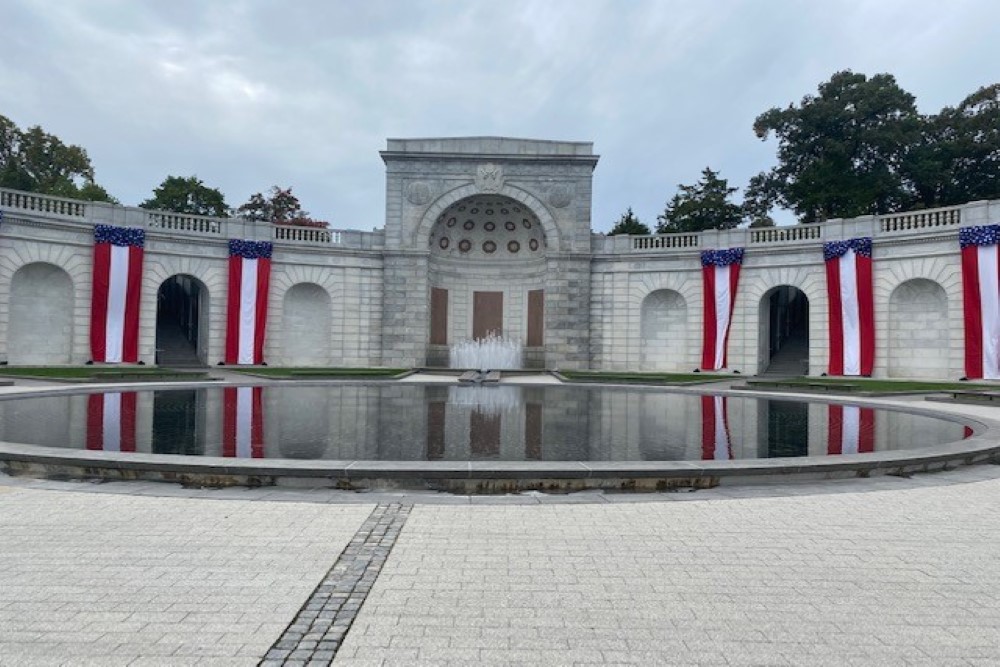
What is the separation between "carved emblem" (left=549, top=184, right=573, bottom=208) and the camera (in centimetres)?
3928

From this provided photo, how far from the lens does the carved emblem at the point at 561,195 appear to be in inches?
1547

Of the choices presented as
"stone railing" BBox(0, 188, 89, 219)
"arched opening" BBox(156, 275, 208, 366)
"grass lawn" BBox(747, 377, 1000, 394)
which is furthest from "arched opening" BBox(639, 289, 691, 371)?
"stone railing" BBox(0, 188, 89, 219)

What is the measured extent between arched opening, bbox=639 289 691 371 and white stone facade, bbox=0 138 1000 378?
91 mm

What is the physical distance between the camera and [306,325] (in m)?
38.9

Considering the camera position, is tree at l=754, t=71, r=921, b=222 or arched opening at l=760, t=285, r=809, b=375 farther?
tree at l=754, t=71, r=921, b=222

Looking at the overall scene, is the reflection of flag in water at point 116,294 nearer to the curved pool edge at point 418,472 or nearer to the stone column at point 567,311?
the stone column at point 567,311

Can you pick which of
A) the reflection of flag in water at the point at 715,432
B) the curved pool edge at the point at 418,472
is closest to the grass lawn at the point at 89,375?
the curved pool edge at the point at 418,472

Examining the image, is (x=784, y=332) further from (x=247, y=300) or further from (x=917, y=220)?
(x=247, y=300)

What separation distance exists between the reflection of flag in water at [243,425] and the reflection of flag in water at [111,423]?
5.04 ft

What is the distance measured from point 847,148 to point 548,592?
1937 inches

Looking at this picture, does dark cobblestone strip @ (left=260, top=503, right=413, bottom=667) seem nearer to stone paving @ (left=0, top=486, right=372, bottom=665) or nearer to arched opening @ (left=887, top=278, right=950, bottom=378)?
stone paving @ (left=0, top=486, right=372, bottom=665)

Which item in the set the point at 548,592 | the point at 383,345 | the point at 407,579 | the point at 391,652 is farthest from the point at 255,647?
the point at 383,345

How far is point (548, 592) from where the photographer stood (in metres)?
4.86

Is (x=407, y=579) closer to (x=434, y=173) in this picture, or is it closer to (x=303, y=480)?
(x=303, y=480)
